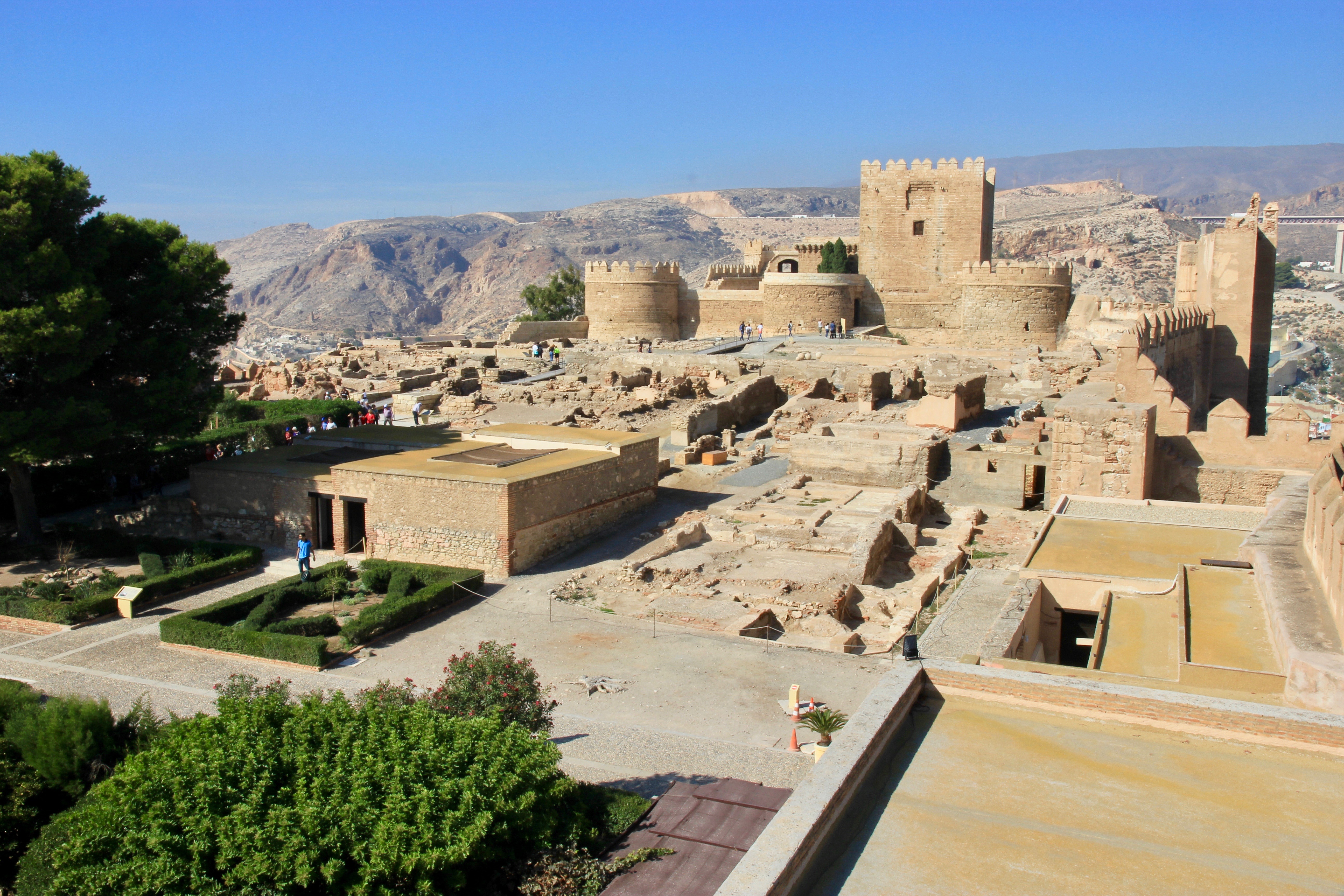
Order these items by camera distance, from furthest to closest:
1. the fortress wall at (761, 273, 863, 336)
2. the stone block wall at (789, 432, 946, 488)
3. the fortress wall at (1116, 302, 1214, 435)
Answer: the fortress wall at (761, 273, 863, 336) → the stone block wall at (789, 432, 946, 488) → the fortress wall at (1116, 302, 1214, 435)

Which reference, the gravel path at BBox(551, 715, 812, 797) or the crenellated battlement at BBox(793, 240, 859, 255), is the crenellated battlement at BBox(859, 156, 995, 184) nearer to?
the crenellated battlement at BBox(793, 240, 859, 255)

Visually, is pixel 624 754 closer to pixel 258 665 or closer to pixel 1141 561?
pixel 258 665

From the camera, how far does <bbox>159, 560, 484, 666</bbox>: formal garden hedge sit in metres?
12.6

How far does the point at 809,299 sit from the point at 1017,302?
7846 millimetres

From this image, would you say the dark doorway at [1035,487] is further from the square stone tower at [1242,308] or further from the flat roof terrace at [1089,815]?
the square stone tower at [1242,308]

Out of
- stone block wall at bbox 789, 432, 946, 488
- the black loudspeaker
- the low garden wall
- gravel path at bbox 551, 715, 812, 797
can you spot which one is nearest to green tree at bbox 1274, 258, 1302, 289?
stone block wall at bbox 789, 432, 946, 488

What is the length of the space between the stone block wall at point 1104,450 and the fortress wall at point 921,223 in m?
23.9

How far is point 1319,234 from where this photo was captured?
7820 inches

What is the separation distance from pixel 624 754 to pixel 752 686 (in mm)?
2035

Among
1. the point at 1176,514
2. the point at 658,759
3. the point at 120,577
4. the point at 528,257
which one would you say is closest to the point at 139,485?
the point at 120,577

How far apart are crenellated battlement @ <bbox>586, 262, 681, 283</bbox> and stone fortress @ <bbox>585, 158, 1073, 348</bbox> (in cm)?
5

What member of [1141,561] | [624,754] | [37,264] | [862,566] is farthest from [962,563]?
[37,264]

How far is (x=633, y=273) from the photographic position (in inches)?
1692

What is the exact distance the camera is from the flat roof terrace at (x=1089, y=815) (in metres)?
5.04
